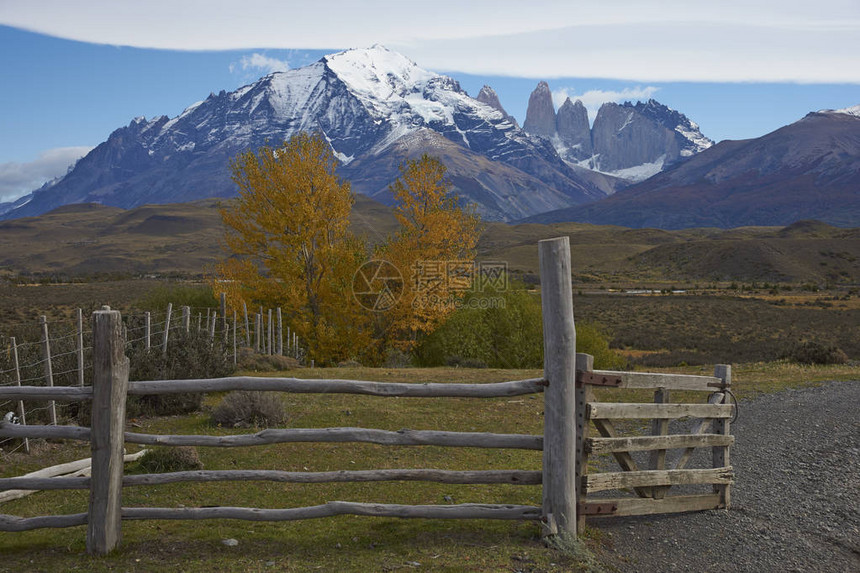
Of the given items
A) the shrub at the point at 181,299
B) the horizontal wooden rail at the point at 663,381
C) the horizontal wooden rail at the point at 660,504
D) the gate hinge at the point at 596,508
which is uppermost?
the horizontal wooden rail at the point at 663,381

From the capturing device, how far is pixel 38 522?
20.0 feet

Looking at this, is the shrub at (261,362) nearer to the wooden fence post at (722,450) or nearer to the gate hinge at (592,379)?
the wooden fence post at (722,450)

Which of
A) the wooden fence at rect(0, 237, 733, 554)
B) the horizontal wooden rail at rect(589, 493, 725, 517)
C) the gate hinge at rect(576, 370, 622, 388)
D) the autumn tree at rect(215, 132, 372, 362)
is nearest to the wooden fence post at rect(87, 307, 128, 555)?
the wooden fence at rect(0, 237, 733, 554)

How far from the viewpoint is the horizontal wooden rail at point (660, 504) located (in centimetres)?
685

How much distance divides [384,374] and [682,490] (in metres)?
11.6

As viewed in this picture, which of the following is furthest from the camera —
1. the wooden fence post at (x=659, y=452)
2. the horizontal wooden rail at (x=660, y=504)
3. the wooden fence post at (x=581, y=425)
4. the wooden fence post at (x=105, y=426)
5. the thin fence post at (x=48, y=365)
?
the thin fence post at (x=48, y=365)

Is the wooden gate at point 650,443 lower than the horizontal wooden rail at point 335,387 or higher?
lower

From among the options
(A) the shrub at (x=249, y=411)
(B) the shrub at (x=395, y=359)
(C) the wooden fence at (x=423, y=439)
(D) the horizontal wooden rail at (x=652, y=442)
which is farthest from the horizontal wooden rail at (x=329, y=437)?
(B) the shrub at (x=395, y=359)

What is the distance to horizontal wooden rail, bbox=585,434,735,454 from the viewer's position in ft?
21.4

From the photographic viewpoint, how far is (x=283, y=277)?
25.0 metres

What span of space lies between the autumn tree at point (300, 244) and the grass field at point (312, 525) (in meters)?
12.5

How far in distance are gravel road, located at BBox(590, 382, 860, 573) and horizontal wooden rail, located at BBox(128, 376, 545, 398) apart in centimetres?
187

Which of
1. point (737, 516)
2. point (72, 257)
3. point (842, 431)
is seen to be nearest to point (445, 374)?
point (842, 431)

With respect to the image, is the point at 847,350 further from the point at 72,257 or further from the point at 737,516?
the point at 72,257
